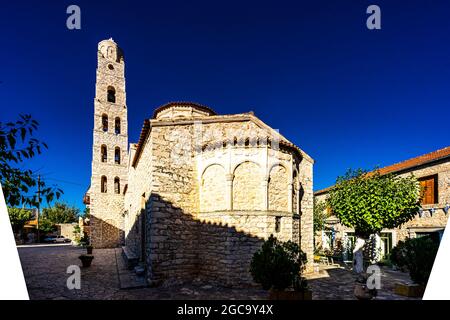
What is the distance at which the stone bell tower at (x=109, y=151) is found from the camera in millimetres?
19514

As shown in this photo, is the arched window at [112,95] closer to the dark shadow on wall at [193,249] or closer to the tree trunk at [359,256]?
the dark shadow on wall at [193,249]

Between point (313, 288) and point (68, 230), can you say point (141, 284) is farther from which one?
point (68, 230)

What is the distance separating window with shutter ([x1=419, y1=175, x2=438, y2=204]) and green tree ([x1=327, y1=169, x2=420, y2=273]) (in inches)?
72.3

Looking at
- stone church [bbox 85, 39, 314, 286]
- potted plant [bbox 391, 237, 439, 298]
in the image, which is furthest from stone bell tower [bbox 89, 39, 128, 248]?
potted plant [bbox 391, 237, 439, 298]

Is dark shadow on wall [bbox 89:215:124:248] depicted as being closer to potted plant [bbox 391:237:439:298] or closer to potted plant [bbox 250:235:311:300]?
potted plant [bbox 250:235:311:300]

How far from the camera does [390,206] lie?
33.5 ft

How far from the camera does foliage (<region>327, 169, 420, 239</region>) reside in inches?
403

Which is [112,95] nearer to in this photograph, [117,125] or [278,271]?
[117,125]

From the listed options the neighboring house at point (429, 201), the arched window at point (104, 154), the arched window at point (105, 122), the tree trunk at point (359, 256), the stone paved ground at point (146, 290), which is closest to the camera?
the stone paved ground at point (146, 290)

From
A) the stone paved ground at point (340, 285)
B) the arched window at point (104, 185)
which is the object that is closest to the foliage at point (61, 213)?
the arched window at point (104, 185)

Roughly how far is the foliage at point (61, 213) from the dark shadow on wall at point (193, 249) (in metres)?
37.6

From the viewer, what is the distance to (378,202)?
10406 mm

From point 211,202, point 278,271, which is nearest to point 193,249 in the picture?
point 211,202
